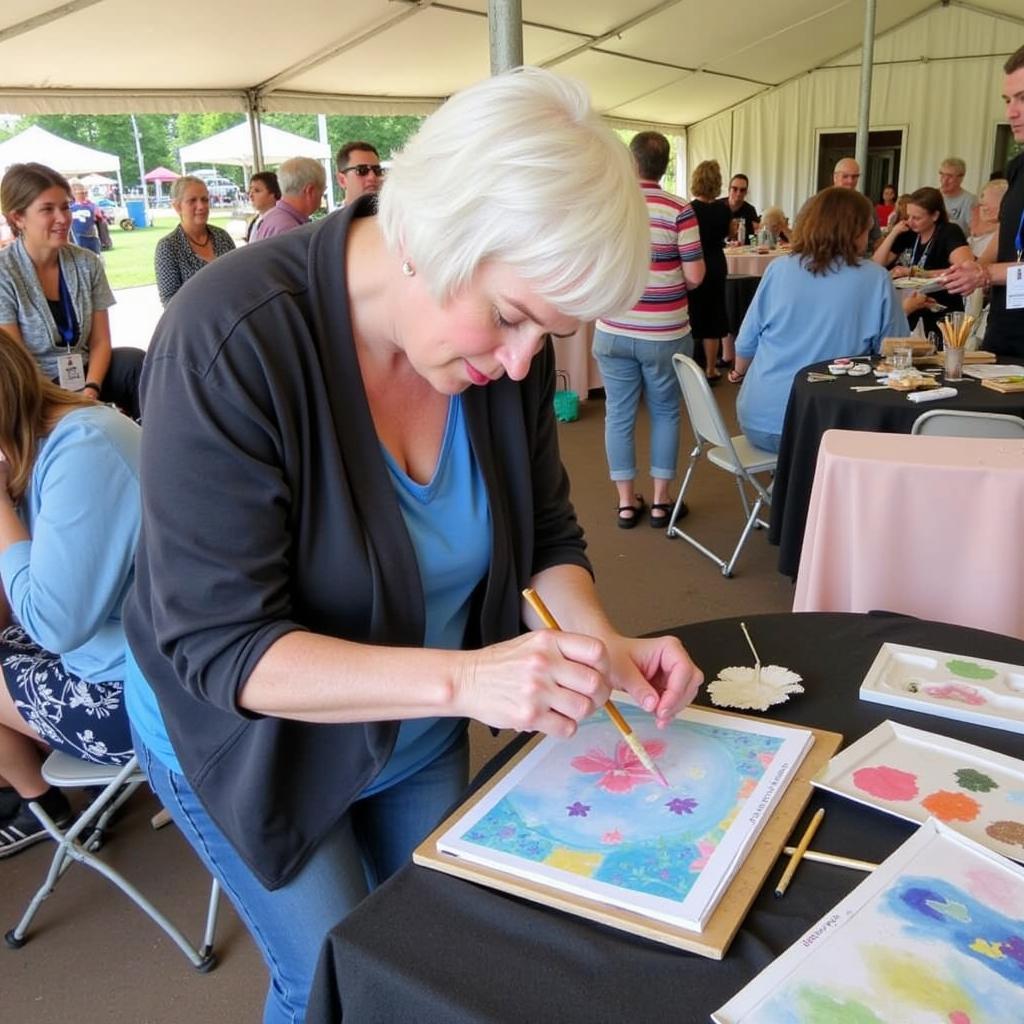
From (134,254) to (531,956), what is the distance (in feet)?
59.3

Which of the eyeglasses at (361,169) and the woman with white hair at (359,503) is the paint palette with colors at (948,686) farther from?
→ the eyeglasses at (361,169)

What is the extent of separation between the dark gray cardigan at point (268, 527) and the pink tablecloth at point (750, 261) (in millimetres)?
6618

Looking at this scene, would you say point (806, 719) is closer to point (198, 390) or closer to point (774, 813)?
point (774, 813)

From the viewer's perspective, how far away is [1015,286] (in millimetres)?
2947

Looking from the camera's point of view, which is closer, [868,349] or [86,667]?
[86,667]

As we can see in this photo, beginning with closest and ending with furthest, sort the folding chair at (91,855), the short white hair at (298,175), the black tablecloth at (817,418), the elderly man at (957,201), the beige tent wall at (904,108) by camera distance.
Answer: the folding chair at (91,855) → the black tablecloth at (817,418) → the short white hair at (298,175) → the elderly man at (957,201) → the beige tent wall at (904,108)

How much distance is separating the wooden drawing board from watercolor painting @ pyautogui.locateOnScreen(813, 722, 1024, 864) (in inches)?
1.7

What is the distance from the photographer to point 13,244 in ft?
10.4

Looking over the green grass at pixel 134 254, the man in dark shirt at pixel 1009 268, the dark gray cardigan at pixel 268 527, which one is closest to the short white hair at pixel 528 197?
the dark gray cardigan at pixel 268 527

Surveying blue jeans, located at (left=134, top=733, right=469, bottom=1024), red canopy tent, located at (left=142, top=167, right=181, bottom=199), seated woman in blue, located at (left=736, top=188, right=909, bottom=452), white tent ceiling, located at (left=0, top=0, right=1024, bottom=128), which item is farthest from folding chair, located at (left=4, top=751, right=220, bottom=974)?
red canopy tent, located at (left=142, top=167, right=181, bottom=199)

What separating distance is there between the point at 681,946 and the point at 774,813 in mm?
181

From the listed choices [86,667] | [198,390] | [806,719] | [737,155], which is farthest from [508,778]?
[737,155]

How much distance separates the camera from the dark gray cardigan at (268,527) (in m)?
0.78

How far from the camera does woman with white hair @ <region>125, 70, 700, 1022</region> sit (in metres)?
0.76
